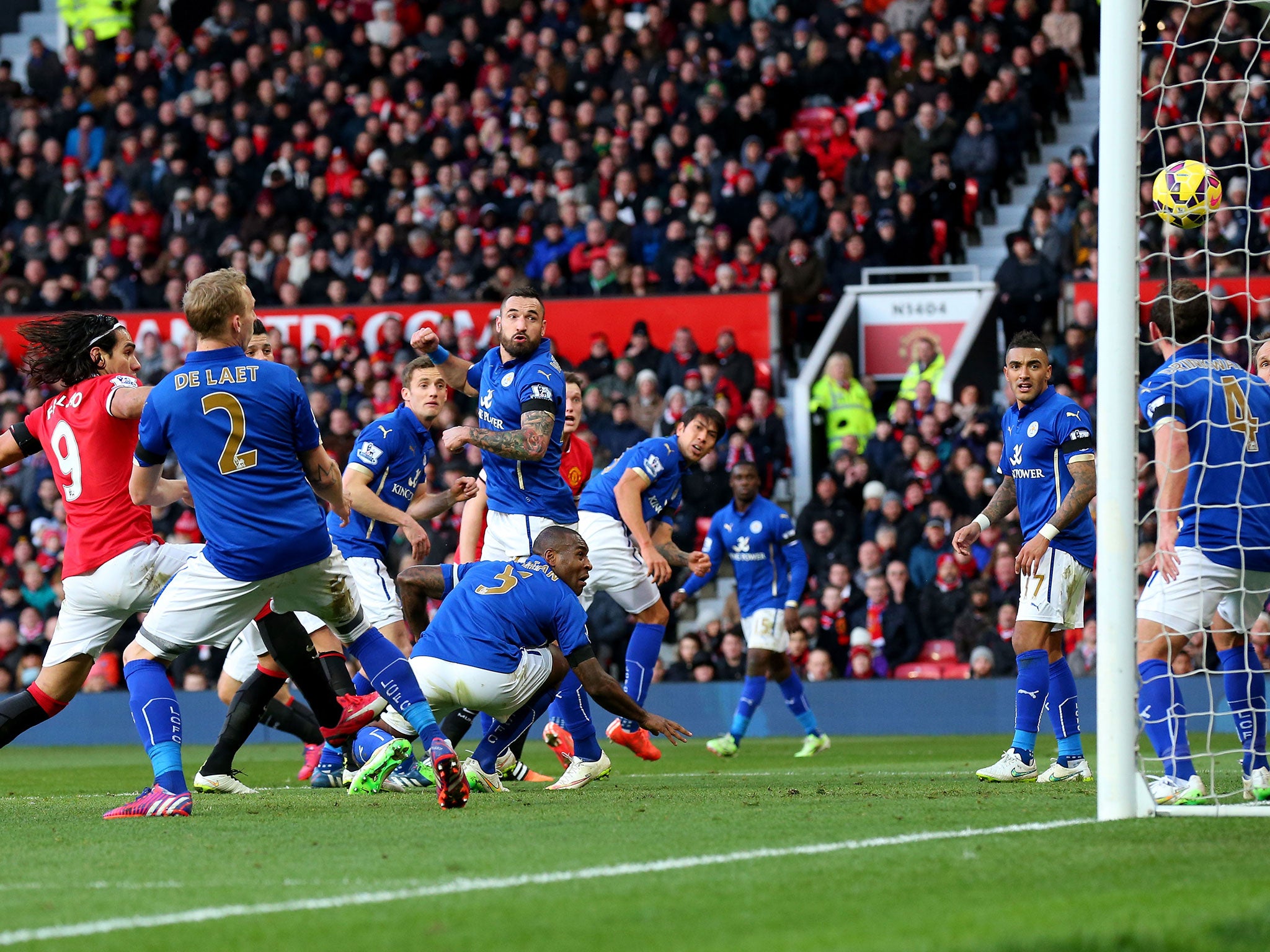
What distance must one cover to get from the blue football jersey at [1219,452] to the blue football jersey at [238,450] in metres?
3.52

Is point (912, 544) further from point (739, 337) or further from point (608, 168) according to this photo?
point (608, 168)

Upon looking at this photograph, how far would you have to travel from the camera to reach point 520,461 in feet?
28.2

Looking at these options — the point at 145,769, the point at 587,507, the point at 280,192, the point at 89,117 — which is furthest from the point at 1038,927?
the point at 89,117

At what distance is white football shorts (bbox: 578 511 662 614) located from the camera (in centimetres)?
1061

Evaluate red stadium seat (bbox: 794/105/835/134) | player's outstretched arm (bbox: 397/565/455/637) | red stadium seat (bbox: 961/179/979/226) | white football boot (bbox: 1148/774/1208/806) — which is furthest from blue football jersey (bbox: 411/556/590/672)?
red stadium seat (bbox: 794/105/835/134)

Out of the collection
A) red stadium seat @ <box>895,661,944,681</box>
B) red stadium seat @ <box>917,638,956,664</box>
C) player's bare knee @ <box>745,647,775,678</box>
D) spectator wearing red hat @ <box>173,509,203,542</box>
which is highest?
spectator wearing red hat @ <box>173,509,203,542</box>

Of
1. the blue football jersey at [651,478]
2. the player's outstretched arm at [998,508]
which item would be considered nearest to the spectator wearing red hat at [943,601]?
the blue football jersey at [651,478]

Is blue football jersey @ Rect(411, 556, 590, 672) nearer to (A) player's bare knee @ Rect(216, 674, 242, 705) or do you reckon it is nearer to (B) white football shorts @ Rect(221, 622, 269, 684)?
(B) white football shorts @ Rect(221, 622, 269, 684)

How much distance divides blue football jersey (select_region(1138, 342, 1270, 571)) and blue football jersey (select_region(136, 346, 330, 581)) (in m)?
3.52

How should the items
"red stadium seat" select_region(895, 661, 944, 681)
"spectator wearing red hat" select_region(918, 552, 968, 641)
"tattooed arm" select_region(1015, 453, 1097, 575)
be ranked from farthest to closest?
"red stadium seat" select_region(895, 661, 944, 681)
"spectator wearing red hat" select_region(918, 552, 968, 641)
"tattooed arm" select_region(1015, 453, 1097, 575)

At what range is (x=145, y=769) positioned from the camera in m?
11.9

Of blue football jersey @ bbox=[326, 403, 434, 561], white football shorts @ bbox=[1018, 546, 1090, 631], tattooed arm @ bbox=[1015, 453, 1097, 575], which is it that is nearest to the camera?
tattooed arm @ bbox=[1015, 453, 1097, 575]

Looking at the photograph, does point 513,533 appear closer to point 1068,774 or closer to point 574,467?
point 574,467

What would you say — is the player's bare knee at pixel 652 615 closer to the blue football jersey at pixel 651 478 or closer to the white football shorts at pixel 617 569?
the white football shorts at pixel 617 569
